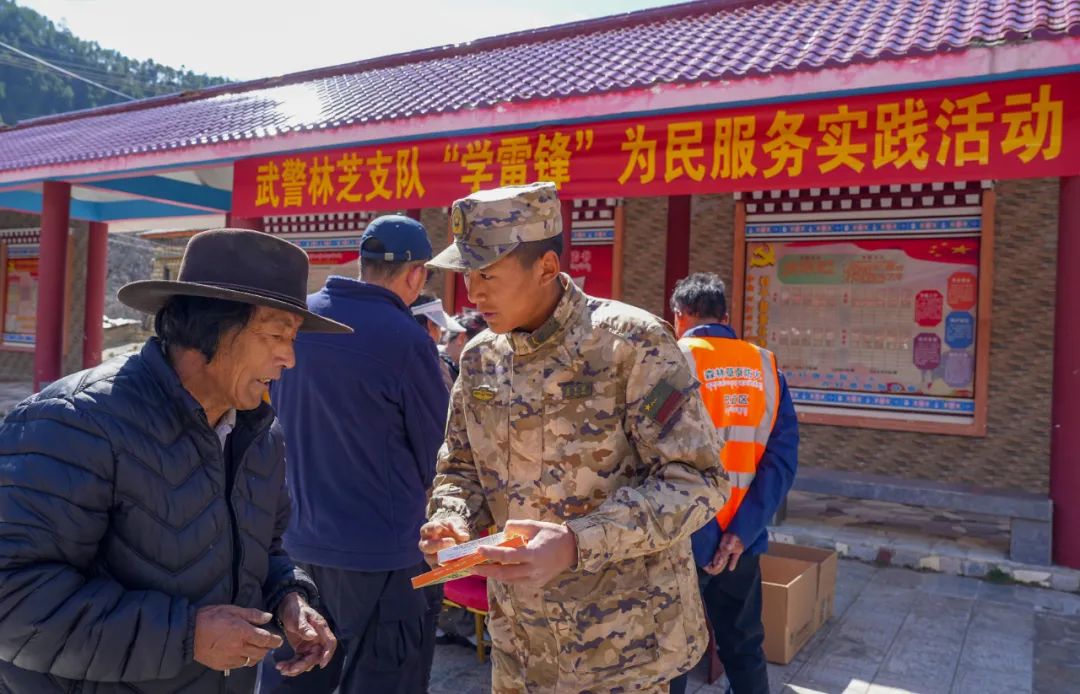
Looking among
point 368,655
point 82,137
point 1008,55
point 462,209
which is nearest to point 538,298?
point 462,209

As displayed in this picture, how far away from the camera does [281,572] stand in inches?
73.5

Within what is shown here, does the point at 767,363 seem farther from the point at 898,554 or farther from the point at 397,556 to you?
the point at 898,554

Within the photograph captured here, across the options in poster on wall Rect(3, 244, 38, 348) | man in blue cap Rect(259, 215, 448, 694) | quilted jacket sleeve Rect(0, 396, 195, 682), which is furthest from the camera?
poster on wall Rect(3, 244, 38, 348)

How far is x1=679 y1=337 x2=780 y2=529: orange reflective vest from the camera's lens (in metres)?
2.98

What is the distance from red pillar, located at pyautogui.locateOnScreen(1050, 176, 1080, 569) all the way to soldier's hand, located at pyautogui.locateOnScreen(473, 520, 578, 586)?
4.85 m

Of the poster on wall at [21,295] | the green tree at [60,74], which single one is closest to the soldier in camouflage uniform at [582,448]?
the poster on wall at [21,295]

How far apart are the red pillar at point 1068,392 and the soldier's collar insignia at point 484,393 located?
474 cm

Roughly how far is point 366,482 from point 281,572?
0.59 m

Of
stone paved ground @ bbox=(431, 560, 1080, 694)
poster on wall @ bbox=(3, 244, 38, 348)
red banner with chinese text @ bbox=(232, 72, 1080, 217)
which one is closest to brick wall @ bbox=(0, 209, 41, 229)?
poster on wall @ bbox=(3, 244, 38, 348)

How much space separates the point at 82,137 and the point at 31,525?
11015 mm

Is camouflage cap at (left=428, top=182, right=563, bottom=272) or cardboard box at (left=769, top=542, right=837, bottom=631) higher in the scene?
camouflage cap at (left=428, top=182, right=563, bottom=272)

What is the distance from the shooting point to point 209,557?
1.54m

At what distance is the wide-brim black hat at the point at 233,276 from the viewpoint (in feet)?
5.00

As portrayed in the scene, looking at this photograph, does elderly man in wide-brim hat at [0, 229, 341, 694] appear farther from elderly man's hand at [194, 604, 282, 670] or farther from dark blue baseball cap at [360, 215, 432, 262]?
dark blue baseball cap at [360, 215, 432, 262]
